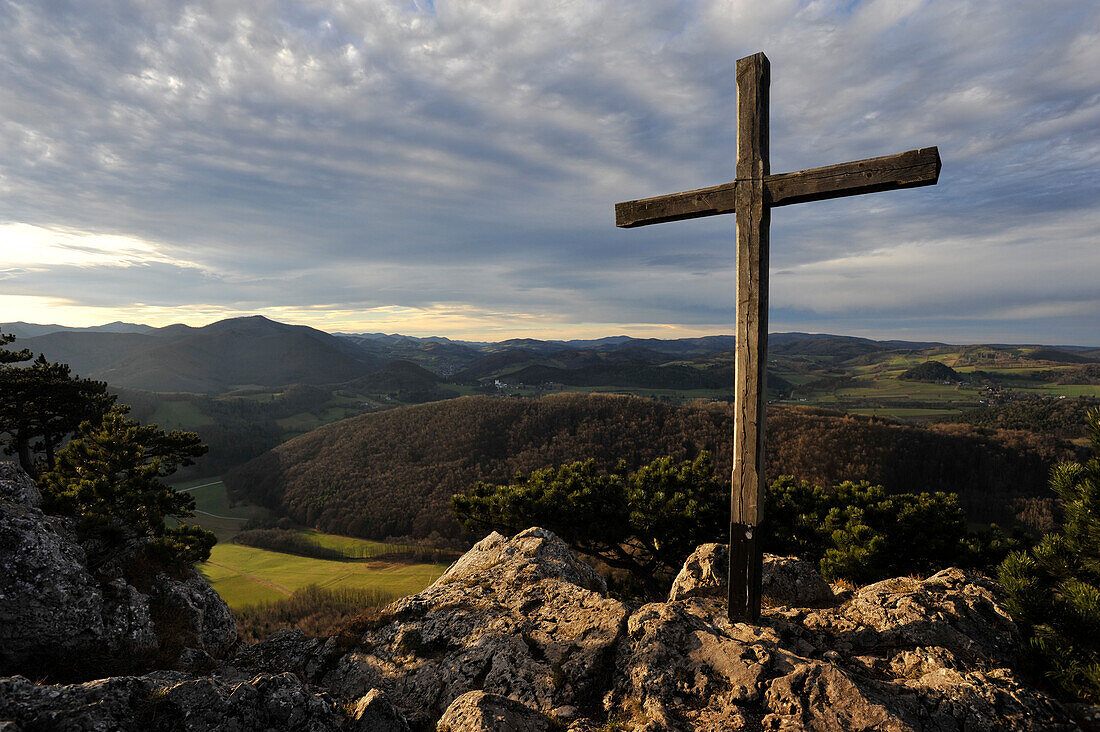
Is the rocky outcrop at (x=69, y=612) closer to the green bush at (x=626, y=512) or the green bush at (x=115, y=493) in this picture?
the green bush at (x=115, y=493)

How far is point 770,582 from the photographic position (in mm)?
8477

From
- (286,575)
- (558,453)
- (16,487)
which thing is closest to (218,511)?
(286,575)

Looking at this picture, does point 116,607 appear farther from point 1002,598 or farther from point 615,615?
point 1002,598

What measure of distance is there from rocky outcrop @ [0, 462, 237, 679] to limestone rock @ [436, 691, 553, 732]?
5303mm

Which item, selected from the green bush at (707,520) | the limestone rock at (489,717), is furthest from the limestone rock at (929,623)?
the limestone rock at (489,717)

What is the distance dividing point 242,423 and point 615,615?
737 feet

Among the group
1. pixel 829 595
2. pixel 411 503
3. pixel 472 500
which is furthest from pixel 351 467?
pixel 829 595

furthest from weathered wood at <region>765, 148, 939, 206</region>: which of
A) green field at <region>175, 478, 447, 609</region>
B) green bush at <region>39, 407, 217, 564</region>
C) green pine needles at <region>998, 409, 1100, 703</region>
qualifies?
green field at <region>175, 478, 447, 609</region>

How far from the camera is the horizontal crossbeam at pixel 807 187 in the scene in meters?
5.39

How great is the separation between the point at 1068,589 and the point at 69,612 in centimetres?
1314

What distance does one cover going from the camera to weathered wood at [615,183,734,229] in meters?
6.61

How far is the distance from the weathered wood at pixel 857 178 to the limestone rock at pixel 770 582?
21.3ft

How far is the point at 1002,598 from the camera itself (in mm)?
6695

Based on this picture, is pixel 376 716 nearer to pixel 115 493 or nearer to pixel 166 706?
pixel 166 706
